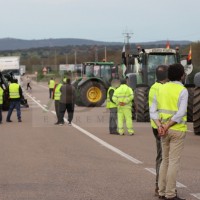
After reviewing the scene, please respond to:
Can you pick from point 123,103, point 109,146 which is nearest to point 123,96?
→ point 123,103

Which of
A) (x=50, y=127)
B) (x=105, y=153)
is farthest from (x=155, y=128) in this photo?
(x=50, y=127)

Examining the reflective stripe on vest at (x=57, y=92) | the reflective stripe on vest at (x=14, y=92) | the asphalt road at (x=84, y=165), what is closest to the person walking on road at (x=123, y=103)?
the asphalt road at (x=84, y=165)

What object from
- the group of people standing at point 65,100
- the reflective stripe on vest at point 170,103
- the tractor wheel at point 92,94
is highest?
the reflective stripe on vest at point 170,103

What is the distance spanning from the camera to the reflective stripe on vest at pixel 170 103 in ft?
24.5

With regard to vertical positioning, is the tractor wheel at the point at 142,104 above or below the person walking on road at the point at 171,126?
below

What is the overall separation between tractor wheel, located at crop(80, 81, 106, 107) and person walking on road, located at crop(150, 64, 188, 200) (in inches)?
876

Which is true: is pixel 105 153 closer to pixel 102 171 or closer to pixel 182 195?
pixel 102 171

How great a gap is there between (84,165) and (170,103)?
375 cm

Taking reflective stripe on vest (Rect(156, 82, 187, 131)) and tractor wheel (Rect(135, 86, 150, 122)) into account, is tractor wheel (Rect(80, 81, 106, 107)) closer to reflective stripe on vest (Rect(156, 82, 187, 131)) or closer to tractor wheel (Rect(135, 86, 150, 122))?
tractor wheel (Rect(135, 86, 150, 122))

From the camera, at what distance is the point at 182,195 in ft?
26.2

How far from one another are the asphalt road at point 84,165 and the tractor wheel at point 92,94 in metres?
11.8

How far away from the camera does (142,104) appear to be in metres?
19.9

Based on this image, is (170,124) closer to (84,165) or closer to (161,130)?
(161,130)

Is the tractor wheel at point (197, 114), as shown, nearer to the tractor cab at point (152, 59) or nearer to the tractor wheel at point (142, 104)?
the tractor wheel at point (142, 104)
